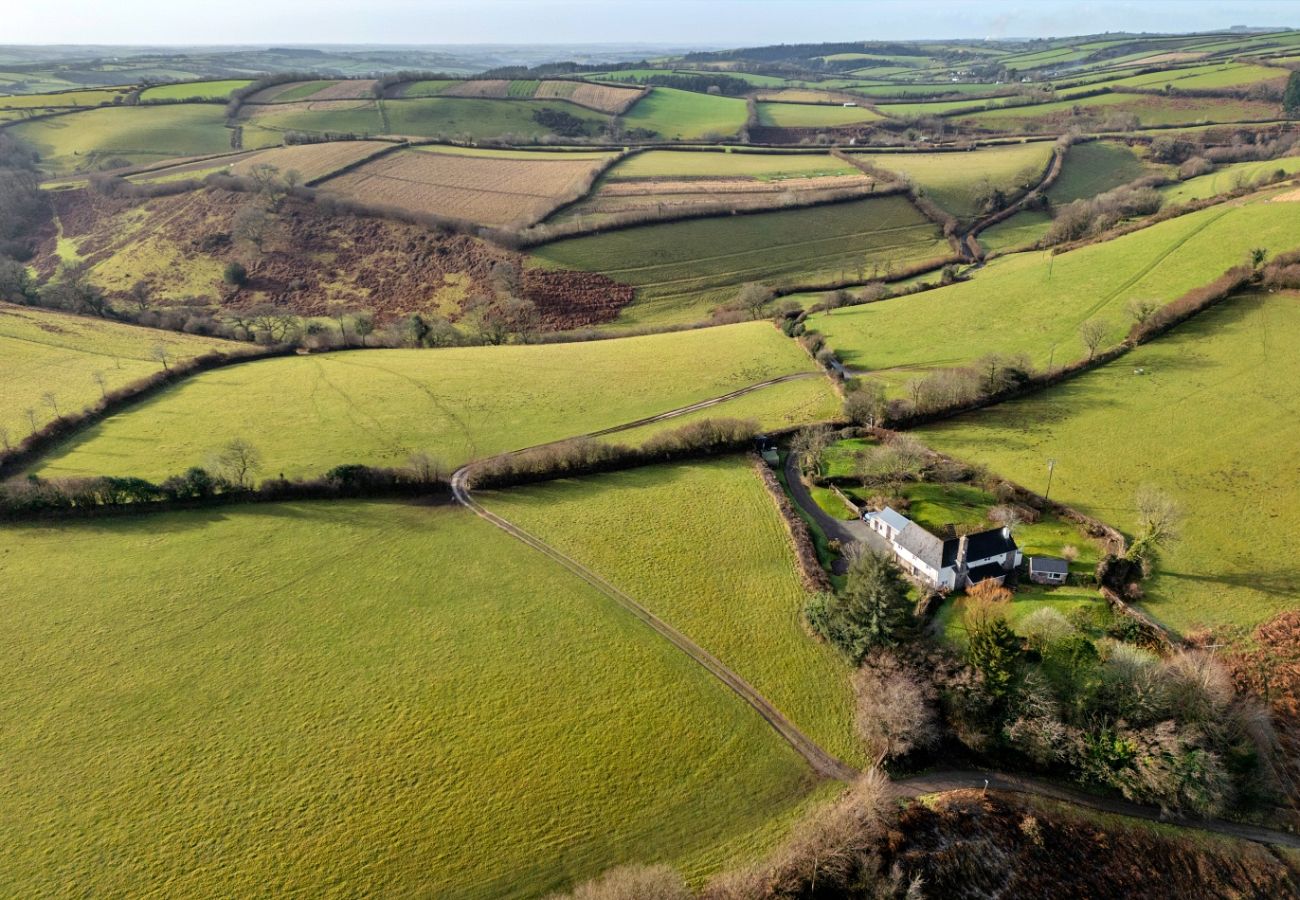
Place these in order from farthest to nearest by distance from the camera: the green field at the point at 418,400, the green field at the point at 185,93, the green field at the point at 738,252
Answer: the green field at the point at 185,93
the green field at the point at 738,252
the green field at the point at 418,400

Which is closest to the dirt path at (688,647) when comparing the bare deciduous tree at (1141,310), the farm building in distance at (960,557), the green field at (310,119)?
the farm building in distance at (960,557)

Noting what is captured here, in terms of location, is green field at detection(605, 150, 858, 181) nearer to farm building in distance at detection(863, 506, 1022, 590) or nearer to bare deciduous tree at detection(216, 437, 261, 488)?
bare deciduous tree at detection(216, 437, 261, 488)

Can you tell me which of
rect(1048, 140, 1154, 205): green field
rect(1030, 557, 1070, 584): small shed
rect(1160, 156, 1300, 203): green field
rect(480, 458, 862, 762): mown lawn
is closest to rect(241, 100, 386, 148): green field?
rect(1048, 140, 1154, 205): green field

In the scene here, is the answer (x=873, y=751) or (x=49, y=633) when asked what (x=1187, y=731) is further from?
(x=49, y=633)

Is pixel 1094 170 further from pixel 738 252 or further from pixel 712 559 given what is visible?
pixel 712 559

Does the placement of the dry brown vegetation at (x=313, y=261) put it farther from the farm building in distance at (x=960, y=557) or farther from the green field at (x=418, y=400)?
the farm building in distance at (x=960, y=557)

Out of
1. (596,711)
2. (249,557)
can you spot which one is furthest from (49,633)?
(596,711)

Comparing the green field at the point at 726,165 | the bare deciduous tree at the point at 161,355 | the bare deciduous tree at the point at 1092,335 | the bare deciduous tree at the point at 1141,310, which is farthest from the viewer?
the green field at the point at 726,165
